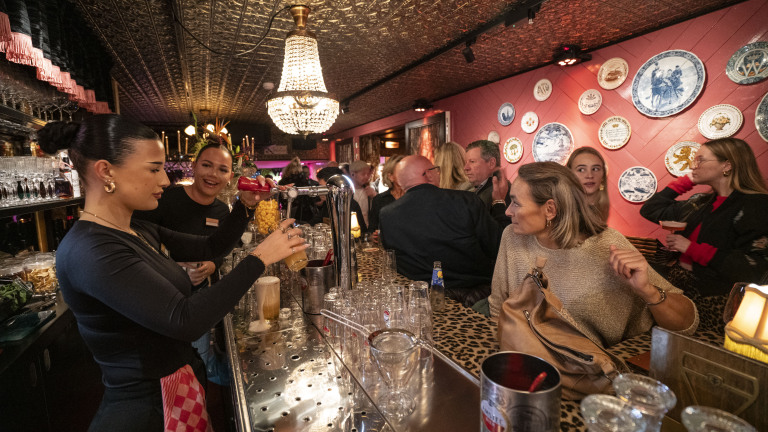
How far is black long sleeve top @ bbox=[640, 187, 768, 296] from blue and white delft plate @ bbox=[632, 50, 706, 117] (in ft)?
5.21

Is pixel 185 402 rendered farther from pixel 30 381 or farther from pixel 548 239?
pixel 548 239

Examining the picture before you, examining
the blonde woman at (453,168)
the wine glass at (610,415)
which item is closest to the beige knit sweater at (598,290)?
the wine glass at (610,415)

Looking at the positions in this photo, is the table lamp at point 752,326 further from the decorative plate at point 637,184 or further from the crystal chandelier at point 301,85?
the decorative plate at point 637,184

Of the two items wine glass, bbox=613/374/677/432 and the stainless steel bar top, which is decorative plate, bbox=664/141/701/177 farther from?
wine glass, bbox=613/374/677/432

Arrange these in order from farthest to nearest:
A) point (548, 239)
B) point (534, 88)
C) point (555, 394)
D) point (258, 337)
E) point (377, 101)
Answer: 1. point (377, 101)
2. point (534, 88)
3. point (548, 239)
4. point (258, 337)
5. point (555, 394)

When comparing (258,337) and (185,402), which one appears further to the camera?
Answer: (258,337)

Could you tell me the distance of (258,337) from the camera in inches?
58.4

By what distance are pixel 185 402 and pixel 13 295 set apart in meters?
1.34

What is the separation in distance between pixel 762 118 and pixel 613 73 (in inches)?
59.1

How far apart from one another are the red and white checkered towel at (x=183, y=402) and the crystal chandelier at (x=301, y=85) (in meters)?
2.28

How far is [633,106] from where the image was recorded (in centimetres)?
412

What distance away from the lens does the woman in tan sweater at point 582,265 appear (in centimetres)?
135

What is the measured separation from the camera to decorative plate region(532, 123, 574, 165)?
4867 millimetres

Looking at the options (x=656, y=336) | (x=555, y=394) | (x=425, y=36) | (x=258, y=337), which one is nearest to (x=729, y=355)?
(x=656, y=336)
